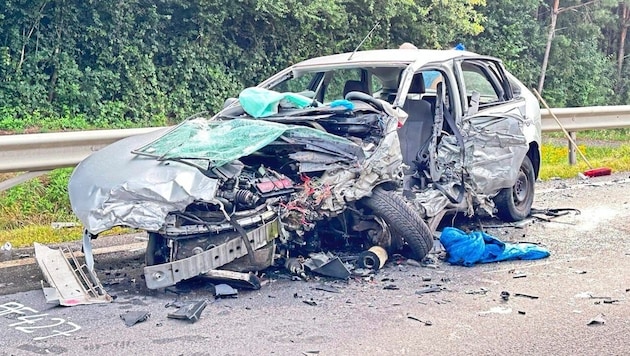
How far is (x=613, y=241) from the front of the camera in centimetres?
714

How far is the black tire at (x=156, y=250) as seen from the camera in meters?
5.77

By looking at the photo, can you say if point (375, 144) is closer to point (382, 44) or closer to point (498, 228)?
point (498, 228)

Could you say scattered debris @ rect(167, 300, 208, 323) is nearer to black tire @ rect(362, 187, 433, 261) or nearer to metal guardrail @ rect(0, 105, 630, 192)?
black tire @ rect(362, 187, 433, 261)

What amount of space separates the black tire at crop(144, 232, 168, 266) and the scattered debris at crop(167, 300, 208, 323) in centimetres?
69

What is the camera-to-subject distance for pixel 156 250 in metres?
5.79

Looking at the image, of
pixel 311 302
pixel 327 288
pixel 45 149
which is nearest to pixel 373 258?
pixel 327 288

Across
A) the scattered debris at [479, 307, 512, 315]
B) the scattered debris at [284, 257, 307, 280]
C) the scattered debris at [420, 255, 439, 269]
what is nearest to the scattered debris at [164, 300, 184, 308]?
the scattered debris at [284, 257, 307, 280]

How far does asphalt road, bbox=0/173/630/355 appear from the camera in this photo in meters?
4.50

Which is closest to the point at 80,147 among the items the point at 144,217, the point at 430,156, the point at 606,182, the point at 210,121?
the point at 210,121

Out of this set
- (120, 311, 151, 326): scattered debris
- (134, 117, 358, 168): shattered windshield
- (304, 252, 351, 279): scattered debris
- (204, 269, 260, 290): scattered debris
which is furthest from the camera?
(304, 252, 351, 279): scattered debris

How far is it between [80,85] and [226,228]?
376 inches

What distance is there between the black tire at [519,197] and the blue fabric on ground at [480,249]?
115cm

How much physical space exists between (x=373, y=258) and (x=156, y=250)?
1568mm

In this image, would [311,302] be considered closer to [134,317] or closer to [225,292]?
[225,292]
